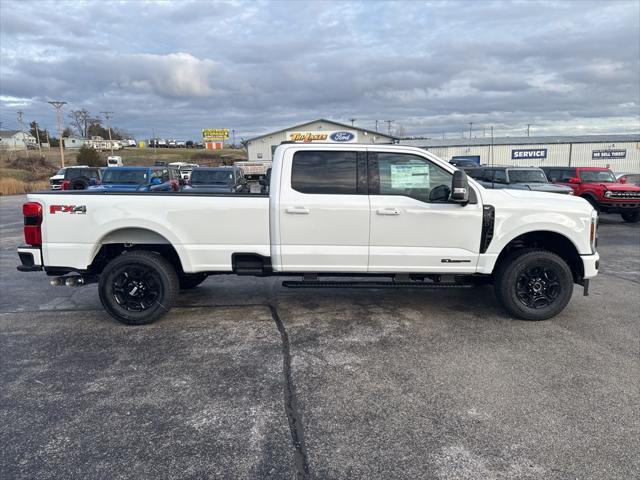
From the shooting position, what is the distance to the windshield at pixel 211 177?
15660 millimetres

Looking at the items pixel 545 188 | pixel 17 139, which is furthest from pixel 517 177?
pixel 17 139

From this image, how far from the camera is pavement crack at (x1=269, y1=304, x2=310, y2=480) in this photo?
2.75m

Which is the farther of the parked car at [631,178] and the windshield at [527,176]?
the parked car at [631,178]

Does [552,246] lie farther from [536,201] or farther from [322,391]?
[322,391]

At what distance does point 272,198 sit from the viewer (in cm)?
498

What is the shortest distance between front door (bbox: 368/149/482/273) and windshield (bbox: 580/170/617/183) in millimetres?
12758

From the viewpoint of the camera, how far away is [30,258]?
503 cm

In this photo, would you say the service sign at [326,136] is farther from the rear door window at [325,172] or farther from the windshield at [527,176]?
the rear door window at [325,172]

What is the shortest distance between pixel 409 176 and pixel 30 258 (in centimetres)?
430

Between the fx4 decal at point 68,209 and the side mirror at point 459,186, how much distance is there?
3.94m

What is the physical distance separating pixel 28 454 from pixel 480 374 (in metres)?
3.41

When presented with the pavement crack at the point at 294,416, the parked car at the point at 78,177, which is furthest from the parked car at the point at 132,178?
the pavement crack at the point at 294,416

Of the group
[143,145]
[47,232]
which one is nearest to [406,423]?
[47,232]

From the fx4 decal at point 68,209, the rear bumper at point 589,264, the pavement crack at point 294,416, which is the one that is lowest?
the pavement crack at point 294,416
